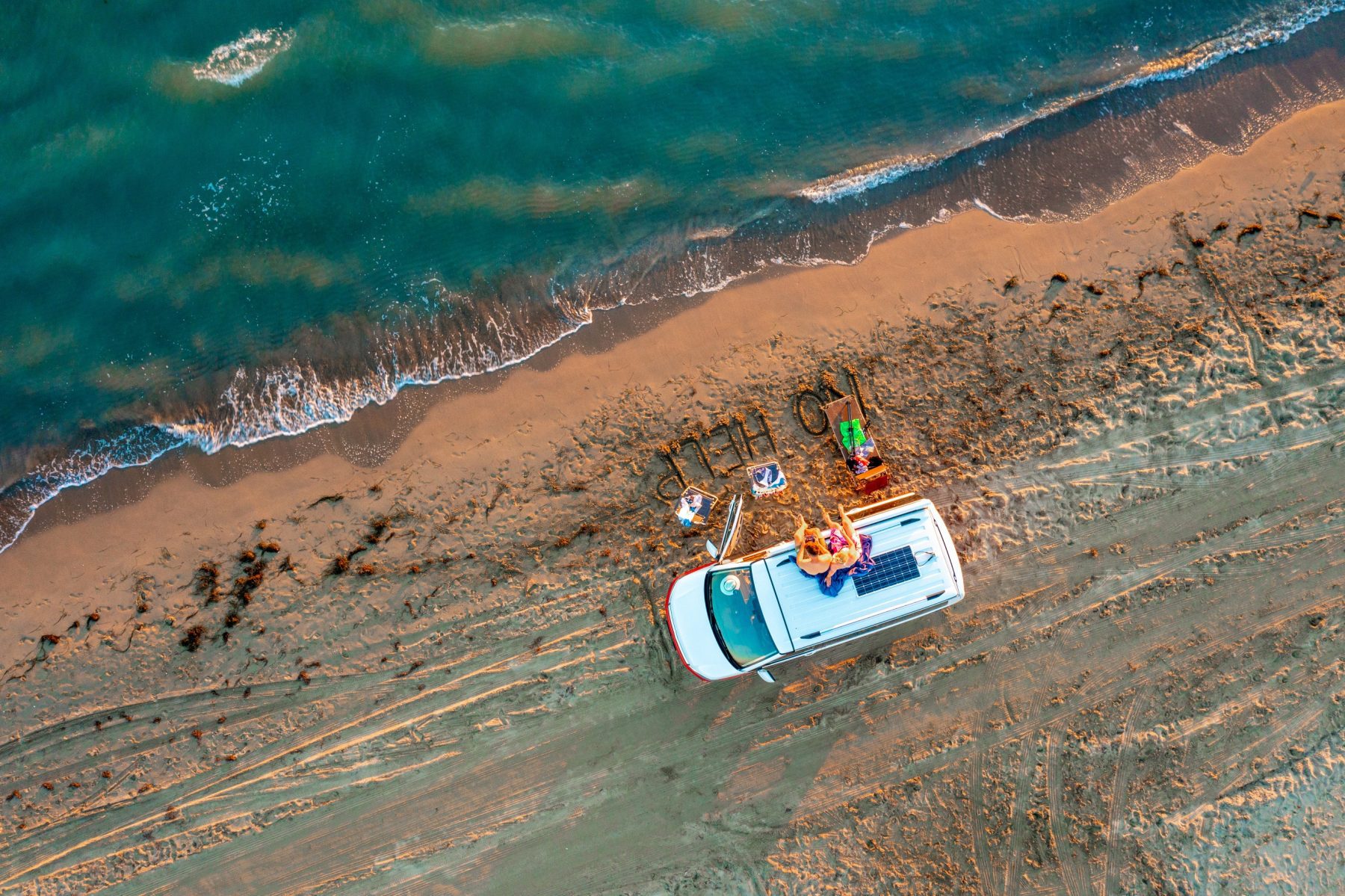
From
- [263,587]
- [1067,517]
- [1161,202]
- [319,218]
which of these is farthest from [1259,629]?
[319,218]

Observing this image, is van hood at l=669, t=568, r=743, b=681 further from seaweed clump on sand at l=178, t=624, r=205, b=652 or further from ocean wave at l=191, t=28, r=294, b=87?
ocean wave at l=191, t=28, r=294, b=87

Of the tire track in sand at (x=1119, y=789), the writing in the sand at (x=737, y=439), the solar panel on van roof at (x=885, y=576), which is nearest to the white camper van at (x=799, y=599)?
the solar panel on van roof at (x=885, y=576)

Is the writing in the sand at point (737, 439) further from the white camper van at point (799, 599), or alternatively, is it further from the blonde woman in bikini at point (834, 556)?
the blonde woman in bikini at point (834, 556)

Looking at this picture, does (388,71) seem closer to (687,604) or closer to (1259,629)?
(687,604)

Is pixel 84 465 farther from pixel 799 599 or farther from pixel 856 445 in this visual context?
pixel 856 445

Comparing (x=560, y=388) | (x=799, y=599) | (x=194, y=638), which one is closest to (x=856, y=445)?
(x=799, y=599)

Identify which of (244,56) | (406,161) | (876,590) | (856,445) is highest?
(244,56)
